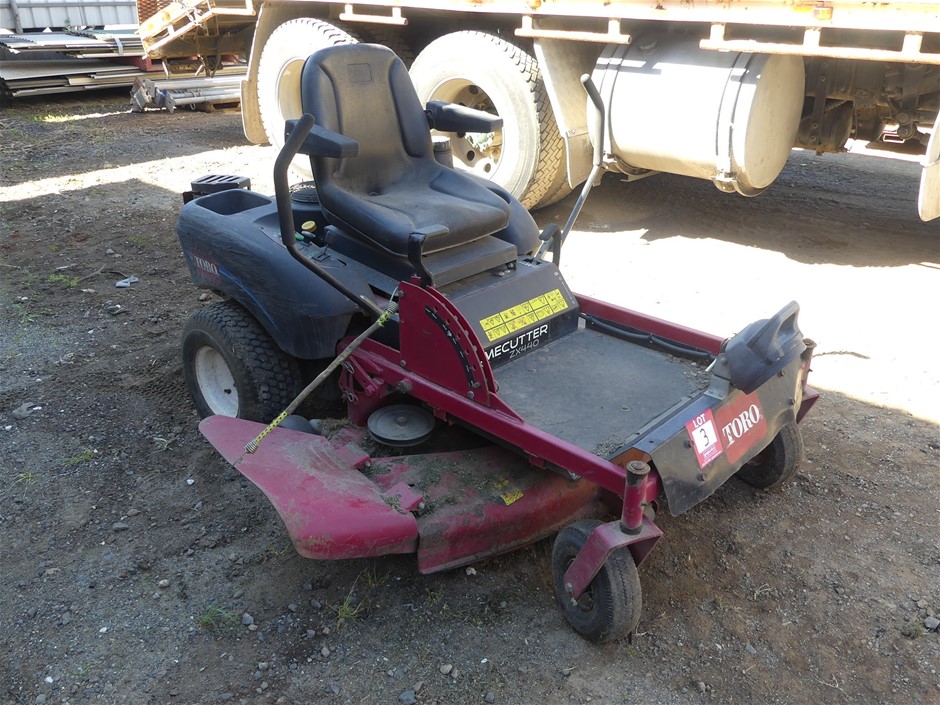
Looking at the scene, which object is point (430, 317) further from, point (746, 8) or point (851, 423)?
point (746, 8)

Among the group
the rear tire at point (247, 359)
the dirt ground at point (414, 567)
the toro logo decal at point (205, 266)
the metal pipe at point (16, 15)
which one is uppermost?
the metal pipe at point (16, 15)

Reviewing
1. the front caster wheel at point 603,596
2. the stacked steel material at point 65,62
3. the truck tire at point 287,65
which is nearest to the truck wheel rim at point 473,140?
the truck tire at point 287,65

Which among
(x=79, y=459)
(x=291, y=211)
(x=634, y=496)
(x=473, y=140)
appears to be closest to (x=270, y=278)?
(x=291, y=211)

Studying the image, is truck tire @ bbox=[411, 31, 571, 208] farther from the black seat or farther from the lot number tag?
the lot number tag

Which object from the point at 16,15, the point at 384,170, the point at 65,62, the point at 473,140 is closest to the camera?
the point at 384,170

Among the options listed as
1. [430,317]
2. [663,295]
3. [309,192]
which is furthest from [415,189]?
[663,295]

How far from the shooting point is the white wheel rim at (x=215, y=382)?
12.0ft

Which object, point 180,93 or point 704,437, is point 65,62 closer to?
point 180,93

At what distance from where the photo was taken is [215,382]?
374 cm

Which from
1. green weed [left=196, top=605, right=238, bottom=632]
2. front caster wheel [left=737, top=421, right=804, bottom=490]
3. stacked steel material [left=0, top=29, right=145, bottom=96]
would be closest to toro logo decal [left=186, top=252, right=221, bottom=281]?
green weed [left=196, top=605, right=238, bottom=632]

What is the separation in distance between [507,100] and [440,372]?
136 inches

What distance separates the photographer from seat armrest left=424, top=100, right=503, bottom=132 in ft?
12.4

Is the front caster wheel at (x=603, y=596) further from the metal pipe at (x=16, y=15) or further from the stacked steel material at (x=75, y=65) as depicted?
the metal pipe at (x=16, y=15)

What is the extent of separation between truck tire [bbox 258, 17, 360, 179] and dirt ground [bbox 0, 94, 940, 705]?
8.73 ft
